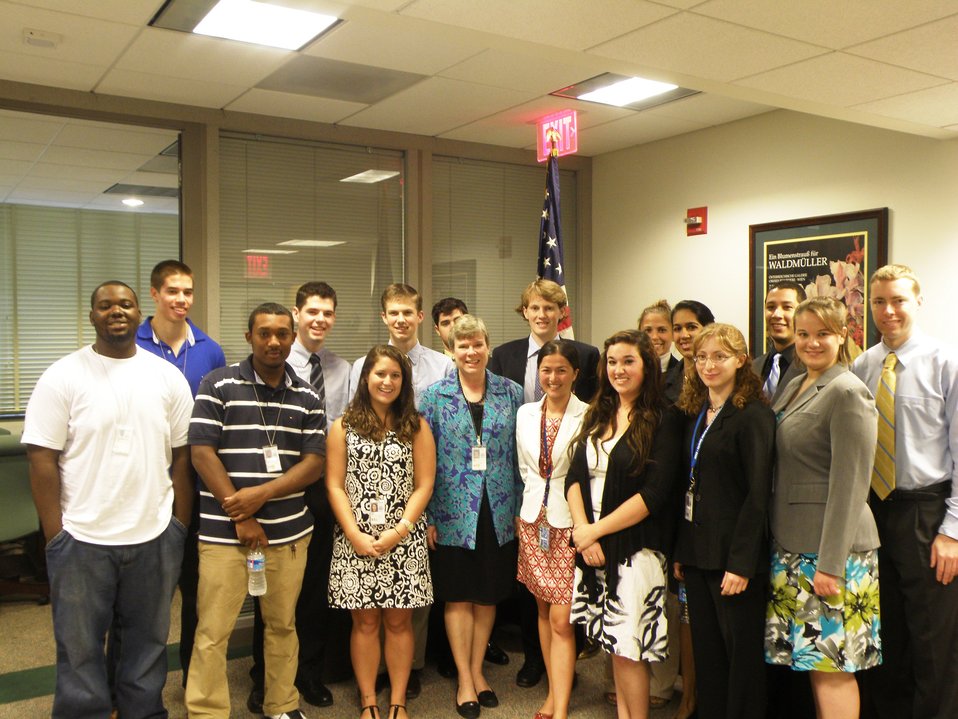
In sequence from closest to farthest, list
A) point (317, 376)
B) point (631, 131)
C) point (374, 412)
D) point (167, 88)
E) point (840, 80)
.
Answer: point (374, 412)
point (840, 80)
point (317, 376)
point (167, 88)
point (631, 131)

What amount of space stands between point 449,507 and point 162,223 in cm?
318

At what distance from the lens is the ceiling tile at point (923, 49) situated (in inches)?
112

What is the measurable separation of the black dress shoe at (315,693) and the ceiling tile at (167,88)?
3.06 metres

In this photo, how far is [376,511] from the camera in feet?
10.3

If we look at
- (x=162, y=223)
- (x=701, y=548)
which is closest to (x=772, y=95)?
(x=701, y=548)

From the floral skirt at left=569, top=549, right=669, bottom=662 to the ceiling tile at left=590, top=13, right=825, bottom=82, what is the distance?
1.77 metres

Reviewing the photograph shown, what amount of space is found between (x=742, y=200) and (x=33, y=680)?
181 inches

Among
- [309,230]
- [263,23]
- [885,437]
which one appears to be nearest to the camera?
[885,437]

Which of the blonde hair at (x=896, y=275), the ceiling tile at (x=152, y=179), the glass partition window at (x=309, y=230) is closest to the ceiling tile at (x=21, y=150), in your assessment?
the ceiling tile at (x=152, y=179)

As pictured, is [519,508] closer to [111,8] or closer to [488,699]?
[488,699]

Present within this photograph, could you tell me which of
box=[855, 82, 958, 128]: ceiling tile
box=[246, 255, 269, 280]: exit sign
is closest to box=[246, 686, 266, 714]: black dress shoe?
box=[246, 255, 269, 280]: exit sign

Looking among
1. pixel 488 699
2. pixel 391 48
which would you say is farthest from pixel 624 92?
pixel 488 699

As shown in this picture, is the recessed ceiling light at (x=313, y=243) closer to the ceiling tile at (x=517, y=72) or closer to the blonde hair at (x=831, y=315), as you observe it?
the ceiling tile at (x=517, y=72)

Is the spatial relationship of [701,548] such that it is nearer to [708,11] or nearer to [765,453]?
[765,453]
